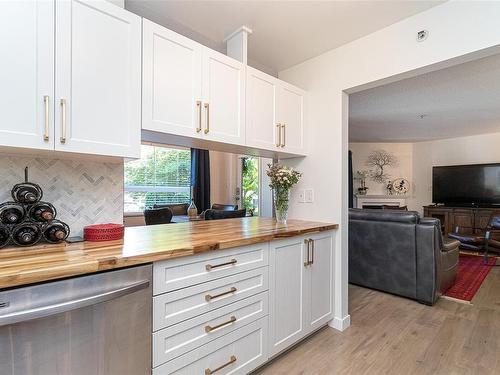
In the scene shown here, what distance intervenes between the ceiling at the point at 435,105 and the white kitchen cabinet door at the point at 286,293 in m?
2.60

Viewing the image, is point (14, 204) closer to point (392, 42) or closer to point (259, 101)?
point (259, 101)

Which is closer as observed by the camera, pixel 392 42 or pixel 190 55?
pixel 190 55

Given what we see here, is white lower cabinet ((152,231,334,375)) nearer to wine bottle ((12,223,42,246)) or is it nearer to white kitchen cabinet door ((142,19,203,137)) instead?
wine bottle ((12,223,42,246))

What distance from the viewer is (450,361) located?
1966mm

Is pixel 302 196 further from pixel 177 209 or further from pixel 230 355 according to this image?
pixel 177 209

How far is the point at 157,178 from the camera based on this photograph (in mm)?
5613

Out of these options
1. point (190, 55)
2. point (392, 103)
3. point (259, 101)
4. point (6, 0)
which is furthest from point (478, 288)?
point (6, 0)

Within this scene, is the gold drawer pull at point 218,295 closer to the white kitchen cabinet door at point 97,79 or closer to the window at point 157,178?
the white kitchen cabinet door at point 97,79

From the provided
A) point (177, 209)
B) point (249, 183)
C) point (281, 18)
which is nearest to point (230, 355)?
point (281, 18)

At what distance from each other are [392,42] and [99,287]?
2443 millimetres

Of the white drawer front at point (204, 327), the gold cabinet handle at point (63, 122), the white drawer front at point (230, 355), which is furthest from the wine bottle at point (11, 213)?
the white drawer front at point (230, 355)

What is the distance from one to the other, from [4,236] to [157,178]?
4395 millimetres

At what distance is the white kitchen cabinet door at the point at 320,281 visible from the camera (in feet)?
7.07

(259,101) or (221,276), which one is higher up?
(259,101)
